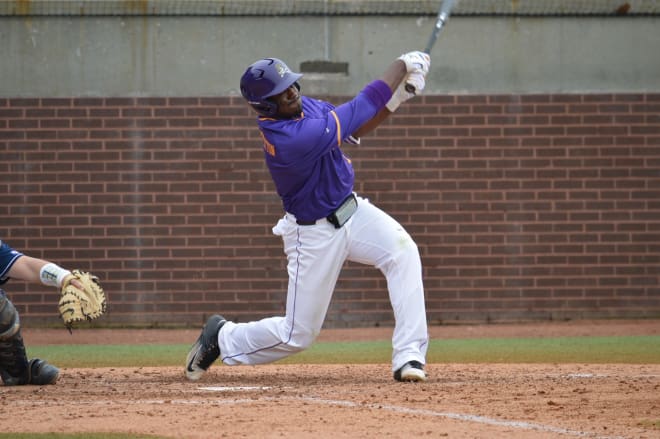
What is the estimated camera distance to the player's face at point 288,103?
7.01m

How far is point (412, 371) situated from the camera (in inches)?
279

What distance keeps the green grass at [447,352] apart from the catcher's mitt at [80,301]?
3125 mm

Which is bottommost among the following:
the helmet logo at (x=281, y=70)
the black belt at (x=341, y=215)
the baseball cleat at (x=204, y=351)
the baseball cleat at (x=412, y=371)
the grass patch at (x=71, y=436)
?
the grass patch at (x=71, y=436)

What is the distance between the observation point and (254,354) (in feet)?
24.2

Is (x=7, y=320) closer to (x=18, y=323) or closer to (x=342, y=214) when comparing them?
(x=18, y=323)

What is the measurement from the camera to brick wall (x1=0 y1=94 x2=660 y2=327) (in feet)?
44.5

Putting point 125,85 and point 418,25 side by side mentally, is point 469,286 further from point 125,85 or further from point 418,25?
point 125,85

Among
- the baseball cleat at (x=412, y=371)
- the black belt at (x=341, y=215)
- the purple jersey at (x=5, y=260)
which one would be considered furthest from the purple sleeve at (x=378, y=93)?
the purple jersey at (x=5, y=260)

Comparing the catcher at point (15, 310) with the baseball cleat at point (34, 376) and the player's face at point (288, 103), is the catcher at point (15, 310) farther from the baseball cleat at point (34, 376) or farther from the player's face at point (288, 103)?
the player's face at point (288, 103)

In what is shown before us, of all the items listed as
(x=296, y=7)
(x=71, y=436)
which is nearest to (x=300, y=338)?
(x=71, y=436)

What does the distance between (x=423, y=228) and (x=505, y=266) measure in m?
1.07

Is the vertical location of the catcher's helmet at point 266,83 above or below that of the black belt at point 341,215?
above

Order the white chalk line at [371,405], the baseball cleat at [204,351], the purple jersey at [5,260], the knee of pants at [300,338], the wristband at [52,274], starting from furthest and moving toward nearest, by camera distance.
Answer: the baseball cleat at [204,351] < the knee of pants at [300,338] < the purple jersey at [5,260] < the wristband at [52,274] < the white chalk line at [371,405]

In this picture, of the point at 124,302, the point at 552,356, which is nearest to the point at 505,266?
the point at 552,356
